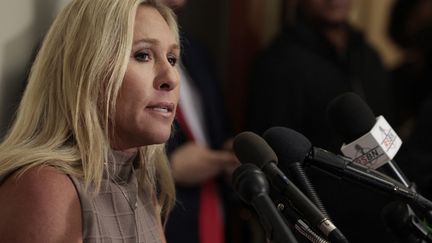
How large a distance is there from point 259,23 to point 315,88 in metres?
0.60

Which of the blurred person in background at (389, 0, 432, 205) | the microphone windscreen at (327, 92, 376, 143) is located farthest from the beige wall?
the blurred person in background at (389, 0, 432, 205)

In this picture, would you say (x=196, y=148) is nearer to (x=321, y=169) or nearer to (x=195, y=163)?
(x=195, y=163)

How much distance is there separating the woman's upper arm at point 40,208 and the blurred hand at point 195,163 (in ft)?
2.98

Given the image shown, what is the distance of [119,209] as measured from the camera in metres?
1.62

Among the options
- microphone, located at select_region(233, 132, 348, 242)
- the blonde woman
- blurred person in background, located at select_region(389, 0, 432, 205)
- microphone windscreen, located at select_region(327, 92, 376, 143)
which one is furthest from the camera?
blurred person in background, located at select_region(389, 0, 432, 205)

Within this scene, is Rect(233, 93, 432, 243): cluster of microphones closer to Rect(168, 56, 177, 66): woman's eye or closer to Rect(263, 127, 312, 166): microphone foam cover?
Rect(263, 127, 312, 166): microphone foam cover

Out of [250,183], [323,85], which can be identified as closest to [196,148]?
[323,85]

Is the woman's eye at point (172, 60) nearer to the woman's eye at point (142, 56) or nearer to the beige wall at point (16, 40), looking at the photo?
the woman's eye at point (142, 56)

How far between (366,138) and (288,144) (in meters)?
0.20

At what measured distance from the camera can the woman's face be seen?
5.22 ft

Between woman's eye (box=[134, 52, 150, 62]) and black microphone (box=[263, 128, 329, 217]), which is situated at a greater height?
woman's eye (box=[134, 52, 150, 62])

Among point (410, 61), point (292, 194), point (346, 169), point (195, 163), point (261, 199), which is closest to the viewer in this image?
point (261, 199)

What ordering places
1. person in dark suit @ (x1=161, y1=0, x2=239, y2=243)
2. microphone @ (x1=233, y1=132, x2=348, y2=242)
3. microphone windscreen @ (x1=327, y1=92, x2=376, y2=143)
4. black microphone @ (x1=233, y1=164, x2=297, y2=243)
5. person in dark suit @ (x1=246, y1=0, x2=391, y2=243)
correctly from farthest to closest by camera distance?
person in dark suit @ (x1=246, y1=0, x2=391, y2=243) → person in dark suit @ (x1=161, y1=0, x2=239, y2=243) → microphone windscreen @ (x1=327, y1=92, x2=376, y2=143) → microphone @ (x1=233, y1=132, x2=348, y2=242) → black microphone @ (x1=233, y1=164, x2=297, y2=243)

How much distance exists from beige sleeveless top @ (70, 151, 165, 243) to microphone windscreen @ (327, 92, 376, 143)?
38 centimetres
